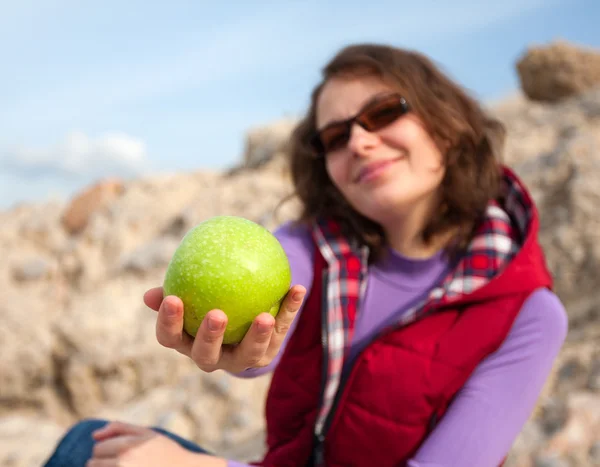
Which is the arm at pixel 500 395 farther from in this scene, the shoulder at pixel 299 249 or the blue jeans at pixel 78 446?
the blue jeans at pixel 78 446

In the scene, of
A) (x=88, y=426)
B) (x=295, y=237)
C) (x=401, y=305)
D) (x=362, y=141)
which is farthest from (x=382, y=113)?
(x=88, y=426)

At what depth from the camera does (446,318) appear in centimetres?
207

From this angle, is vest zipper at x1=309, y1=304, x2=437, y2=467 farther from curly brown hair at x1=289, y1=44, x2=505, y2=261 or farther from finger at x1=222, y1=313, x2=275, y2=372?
finger at x1=222, y1=313, x2=275, y2=372

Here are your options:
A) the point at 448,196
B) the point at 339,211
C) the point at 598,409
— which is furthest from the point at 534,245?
the point at 598,409

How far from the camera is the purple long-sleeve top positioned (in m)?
1.83

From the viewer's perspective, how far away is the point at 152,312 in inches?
230

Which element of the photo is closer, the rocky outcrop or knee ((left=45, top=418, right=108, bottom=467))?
knee ((left=45, top=418, right=108, bottom=467))

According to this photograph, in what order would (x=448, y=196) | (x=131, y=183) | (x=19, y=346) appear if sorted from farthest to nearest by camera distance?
1. (x=131, y=183)
2. (x=19, y=346)
3. (x=448, y=196)

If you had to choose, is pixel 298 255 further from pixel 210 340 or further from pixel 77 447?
pixel 77 447

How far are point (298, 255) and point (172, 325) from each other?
85cm

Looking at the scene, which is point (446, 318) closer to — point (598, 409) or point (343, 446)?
point (343, 446)

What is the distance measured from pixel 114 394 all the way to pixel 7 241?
4088 mm

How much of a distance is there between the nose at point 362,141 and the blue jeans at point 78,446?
1256mm

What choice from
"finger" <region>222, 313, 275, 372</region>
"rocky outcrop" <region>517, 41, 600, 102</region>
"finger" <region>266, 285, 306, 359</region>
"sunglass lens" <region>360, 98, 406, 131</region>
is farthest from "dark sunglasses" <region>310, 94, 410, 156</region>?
"rocky outcrop" <region>517, 41, 600, 102</region>
